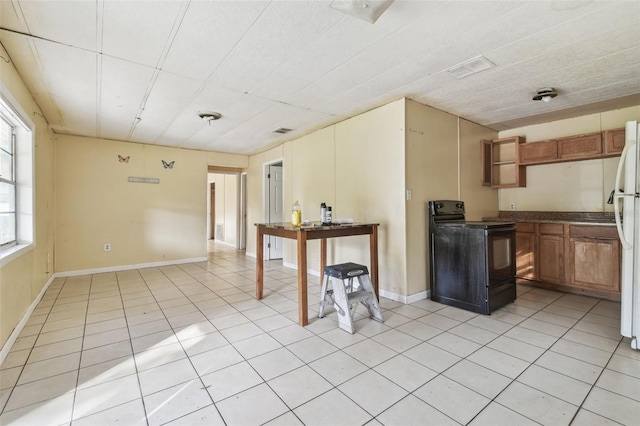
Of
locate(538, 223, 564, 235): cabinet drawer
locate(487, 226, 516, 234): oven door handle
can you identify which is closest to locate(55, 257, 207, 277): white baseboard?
locate(487, 226, 516, 234): oven door handle

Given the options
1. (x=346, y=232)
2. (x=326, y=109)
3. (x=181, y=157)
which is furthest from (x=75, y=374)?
(x=181, y=157)

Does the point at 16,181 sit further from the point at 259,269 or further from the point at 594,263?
the point at 594,263

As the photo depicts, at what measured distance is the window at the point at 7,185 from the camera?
2.68 m

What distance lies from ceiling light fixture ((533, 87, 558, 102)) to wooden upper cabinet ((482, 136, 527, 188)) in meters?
1.13

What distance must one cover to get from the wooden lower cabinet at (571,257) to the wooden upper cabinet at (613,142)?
100 centimetres

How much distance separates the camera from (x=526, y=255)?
413 centimetres

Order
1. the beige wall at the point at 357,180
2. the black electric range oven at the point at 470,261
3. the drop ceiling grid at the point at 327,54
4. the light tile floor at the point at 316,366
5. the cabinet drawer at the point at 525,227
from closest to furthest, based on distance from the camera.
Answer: the light tile floor at the point at 316,366, the drop ceiling grid at the point at 327,54, the black electric range oven at the point at 470,261, the beige wall at the point at 357,180, the cabinet drawer at the point at 525,227

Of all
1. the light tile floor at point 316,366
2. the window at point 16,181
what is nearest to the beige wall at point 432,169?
the light tile floor at point 316,366

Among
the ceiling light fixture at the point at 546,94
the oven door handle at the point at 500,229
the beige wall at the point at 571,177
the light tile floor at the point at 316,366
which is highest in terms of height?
the ceiling light fixture at the point at 546,94

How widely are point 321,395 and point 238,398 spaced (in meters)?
0.49

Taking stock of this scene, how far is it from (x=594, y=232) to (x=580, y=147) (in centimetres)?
120

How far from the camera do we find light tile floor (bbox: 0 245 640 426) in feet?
5.21

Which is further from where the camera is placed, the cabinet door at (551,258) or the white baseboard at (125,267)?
the white baseboard at (125,267)

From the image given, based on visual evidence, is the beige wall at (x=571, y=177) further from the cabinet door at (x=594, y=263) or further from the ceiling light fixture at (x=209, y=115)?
the ceiling light fixture at (x=209, y=115)
